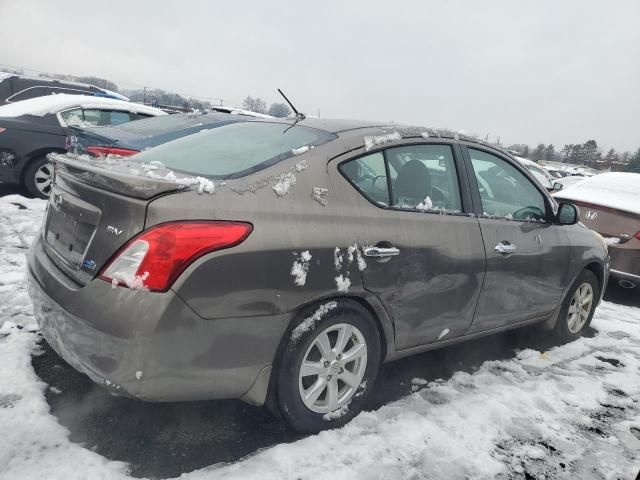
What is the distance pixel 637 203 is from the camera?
237 inches

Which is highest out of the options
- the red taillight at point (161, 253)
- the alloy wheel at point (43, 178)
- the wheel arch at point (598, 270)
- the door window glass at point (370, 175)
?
the door window glass at point (370, 175)

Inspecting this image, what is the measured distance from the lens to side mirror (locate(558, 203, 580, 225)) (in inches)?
155

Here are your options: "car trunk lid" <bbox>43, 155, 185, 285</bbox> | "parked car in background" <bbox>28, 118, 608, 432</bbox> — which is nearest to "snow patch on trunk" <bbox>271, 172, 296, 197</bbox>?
"parked car in background" <bbox>28, 118, 608, 432</bbox>

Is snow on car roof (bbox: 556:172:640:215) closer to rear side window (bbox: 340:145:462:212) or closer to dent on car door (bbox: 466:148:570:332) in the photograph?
dent on car door (bbox: 466:148:570:332)

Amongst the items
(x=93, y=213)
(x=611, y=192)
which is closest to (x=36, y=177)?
(x=93, y=213)

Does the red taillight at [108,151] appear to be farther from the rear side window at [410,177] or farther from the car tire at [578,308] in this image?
the car tire at [578,308]

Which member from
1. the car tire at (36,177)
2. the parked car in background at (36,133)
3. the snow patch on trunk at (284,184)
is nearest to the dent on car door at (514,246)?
the snow patch on trunk at (284,184)

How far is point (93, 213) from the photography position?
91.0 inches

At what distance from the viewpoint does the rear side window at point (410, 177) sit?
2779 millimetres

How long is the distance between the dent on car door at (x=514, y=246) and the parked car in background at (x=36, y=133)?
5.70 metres

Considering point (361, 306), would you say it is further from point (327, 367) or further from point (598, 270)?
point (598, 270)

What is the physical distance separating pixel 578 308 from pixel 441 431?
234cm

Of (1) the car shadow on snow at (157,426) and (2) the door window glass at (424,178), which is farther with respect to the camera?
(2) the door window glass at (424,178)

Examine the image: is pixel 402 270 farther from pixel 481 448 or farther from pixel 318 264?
pixel 481 448
